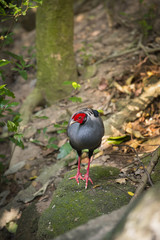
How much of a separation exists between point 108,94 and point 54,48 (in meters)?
1.54

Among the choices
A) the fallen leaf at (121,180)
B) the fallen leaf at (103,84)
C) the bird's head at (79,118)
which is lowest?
the fallen leaf at (121,180)

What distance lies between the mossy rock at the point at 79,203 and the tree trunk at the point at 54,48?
2898mm

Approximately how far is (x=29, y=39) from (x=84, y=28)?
7.07 feet

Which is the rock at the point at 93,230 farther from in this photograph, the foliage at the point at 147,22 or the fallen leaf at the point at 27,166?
the foliage at the point at 147,22

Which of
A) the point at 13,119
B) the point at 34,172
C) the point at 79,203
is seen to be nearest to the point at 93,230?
the point at 79,203

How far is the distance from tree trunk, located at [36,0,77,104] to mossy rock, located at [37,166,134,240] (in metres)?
2.90

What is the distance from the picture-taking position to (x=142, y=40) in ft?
19.2

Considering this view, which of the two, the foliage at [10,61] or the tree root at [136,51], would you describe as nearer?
the foliage at [10,61]

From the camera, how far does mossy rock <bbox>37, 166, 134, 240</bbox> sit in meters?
2.42

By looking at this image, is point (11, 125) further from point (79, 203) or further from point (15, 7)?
point (15, 7)

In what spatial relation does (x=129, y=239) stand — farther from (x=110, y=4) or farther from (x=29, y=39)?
(x=29, y=39)

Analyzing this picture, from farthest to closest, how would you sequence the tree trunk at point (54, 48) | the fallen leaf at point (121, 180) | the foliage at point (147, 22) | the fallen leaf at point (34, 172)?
the foliage at point (147, 22), the tree trunk at point (54, 48), the fallen leaf at point (34, 172), the fallen leaf at point (121, 180)

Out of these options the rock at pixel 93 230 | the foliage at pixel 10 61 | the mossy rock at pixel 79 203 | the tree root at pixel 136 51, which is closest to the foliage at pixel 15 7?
the foliage at pixel 10 61

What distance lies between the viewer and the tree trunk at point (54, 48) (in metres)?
4.93
